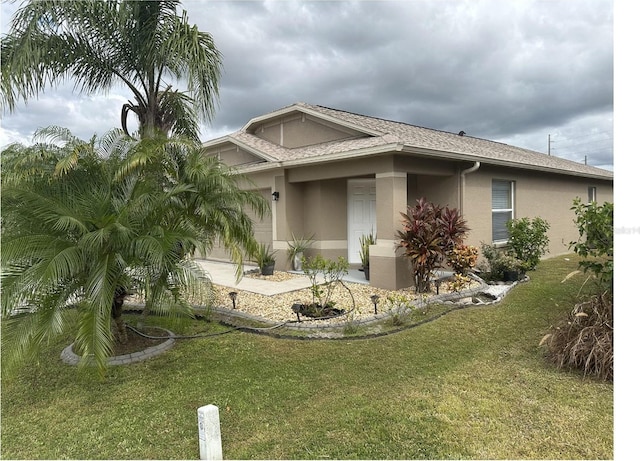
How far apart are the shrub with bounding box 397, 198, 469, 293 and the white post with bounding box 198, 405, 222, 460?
615cm

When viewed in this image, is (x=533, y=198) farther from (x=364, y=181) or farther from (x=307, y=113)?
(x=307, y=113)

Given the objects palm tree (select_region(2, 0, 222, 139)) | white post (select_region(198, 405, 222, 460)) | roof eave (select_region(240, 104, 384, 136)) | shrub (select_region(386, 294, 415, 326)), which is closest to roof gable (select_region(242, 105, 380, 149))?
roof eave (select_region(240, 104, 384, 136))

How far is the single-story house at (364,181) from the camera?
9.27m

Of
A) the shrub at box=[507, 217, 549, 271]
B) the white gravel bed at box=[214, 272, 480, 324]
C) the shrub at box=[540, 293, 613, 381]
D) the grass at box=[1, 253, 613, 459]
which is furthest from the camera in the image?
the shrub at box=[507, 217, 549, 271]

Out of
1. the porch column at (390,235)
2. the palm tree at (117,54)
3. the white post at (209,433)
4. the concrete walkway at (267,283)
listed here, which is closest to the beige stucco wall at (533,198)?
the porch column at (390,235)

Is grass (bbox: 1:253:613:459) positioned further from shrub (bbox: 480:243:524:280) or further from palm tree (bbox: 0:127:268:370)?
shrub (bbox: 480:243:524:280)

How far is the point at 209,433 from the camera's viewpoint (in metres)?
3.14

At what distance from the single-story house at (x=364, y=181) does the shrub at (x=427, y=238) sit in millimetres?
414

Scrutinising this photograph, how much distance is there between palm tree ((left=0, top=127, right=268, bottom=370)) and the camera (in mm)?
4352

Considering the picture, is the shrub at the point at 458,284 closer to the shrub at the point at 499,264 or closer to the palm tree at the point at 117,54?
the shrub at the point at 499,264

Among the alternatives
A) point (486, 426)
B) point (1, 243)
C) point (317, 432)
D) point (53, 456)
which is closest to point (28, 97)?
point (1, 243)

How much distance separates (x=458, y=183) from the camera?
35.1 ft

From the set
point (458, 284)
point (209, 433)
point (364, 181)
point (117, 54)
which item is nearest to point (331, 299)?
point (458, 284)

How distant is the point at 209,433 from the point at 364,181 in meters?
9.33
